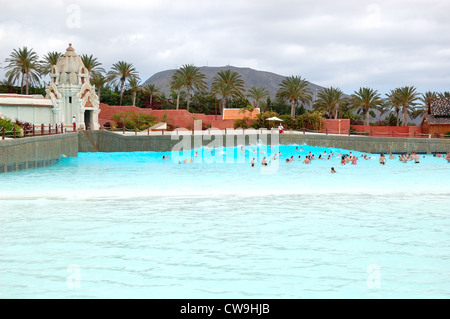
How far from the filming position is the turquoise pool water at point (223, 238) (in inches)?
451

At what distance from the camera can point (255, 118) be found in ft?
233

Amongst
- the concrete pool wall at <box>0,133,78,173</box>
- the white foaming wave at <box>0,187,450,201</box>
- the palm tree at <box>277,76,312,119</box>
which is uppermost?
the palm tree at <box>277,76,312,119</box>

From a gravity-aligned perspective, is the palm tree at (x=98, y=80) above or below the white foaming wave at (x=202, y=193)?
above

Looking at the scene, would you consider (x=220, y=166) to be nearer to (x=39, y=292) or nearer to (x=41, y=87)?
(x=39, y=292)

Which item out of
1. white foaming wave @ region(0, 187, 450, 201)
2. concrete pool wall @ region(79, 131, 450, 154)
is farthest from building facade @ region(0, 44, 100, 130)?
white foaming wave @ region(0, 187, 450, 201)

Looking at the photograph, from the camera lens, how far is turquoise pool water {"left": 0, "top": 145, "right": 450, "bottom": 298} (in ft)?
37.6

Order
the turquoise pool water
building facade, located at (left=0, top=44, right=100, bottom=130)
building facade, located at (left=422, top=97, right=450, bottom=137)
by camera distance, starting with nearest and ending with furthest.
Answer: the turquoise pool water
building facade, located at (left=0, top=44, right=100, bottom=130)
building facade, located at (left=422, top=97, right=450, bottom=137)

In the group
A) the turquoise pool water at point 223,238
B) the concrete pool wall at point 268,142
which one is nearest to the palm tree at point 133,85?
the concrete pool wall at point 268,142

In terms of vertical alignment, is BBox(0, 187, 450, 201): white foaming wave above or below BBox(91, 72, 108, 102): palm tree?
below

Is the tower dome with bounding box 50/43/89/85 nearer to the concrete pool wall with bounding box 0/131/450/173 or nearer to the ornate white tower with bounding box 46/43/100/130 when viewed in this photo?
the ornate white tower with bounding box 46/43/100/130

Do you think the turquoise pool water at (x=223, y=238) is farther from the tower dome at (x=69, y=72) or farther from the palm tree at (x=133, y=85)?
the palm tree at (x=133, y=85)

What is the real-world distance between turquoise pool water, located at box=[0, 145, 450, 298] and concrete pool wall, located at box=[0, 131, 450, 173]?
9.93 metres

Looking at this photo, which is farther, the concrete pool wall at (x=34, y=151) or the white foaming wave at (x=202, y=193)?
the concrete pool wall at (x=34, y=151)

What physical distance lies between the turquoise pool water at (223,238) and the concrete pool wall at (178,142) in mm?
9931
